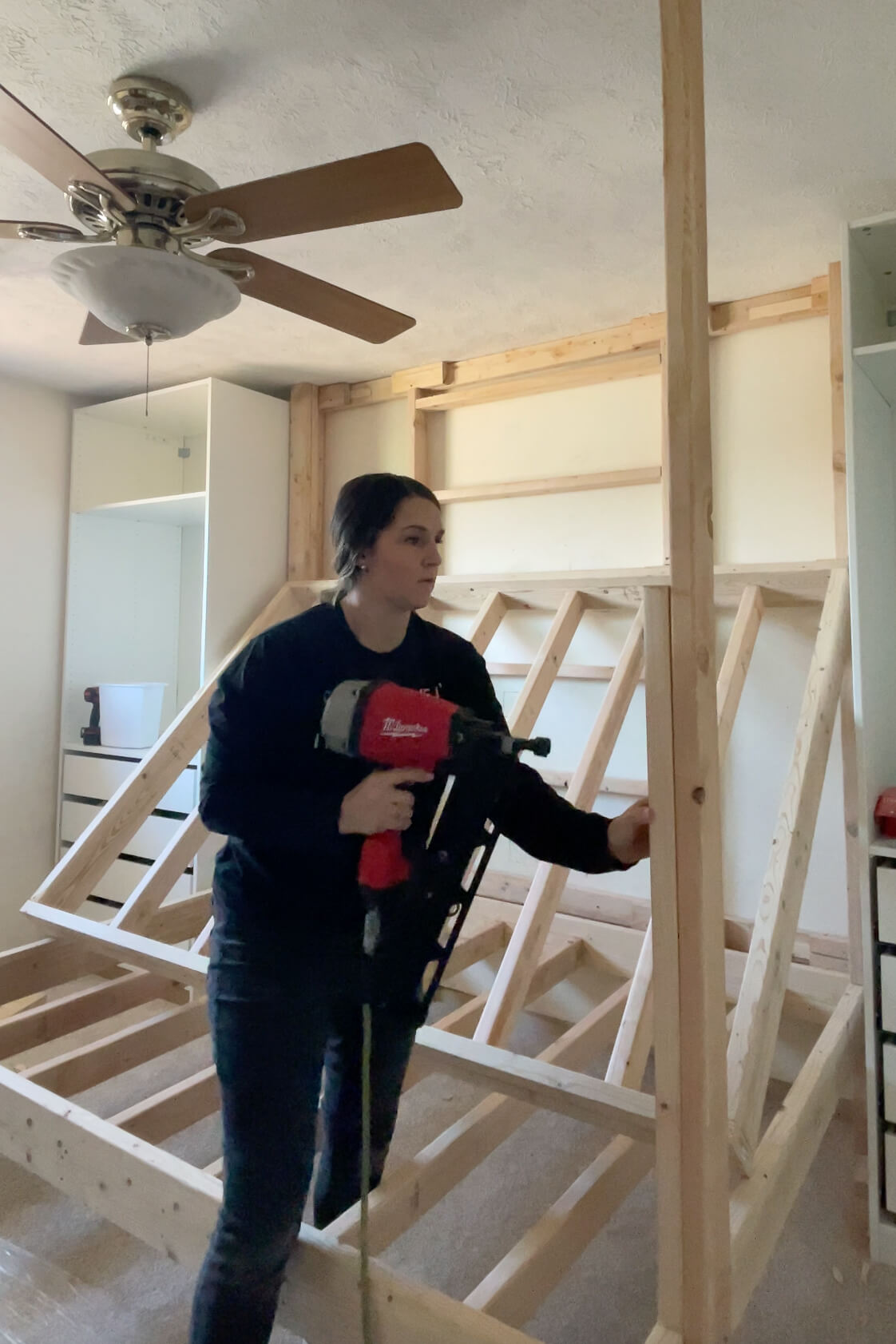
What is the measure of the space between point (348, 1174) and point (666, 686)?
94cm

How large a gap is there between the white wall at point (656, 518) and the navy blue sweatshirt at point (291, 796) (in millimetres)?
1524

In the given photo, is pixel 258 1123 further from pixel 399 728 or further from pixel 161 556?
pixel 161 556

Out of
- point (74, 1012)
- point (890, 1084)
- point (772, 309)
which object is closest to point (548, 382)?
point (772, 309)

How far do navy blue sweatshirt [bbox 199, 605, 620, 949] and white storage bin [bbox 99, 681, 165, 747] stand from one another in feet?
7.00

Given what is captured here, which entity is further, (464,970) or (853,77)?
(464,970)

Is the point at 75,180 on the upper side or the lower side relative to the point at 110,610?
upper

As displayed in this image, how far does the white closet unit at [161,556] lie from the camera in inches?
120

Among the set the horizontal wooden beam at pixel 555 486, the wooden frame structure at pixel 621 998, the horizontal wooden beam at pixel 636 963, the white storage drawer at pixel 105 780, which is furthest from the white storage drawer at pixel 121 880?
the horizontal wooden beam at pixel 555 486

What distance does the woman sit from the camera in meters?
1.04

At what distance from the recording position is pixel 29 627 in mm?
3234


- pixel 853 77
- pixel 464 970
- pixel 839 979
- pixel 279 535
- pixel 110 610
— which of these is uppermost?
pixel 853 77

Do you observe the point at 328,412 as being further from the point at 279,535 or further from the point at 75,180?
the point at 75,180

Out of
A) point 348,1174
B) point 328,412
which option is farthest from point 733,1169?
point 328,412

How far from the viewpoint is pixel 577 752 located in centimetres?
281
